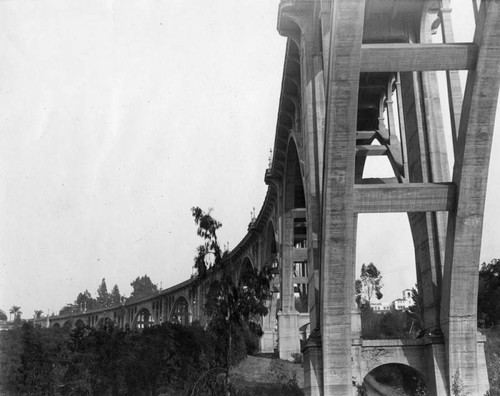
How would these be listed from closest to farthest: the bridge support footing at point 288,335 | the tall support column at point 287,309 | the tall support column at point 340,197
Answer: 1. the tall support column at point 340,197
2. the tall support column at point 287,309
3. the bridge support footing at point 288,335

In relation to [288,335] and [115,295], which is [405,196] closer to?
[288,335]

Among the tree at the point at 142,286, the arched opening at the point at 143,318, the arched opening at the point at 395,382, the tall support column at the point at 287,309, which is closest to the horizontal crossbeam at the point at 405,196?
the arched opening at the point at 395,382

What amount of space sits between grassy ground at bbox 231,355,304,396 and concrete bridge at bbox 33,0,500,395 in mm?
4659

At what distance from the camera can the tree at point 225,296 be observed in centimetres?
2602

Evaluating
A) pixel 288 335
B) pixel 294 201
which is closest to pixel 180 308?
pixel 288 335

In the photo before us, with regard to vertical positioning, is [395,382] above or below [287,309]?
below

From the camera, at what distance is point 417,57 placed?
18281 millimetres

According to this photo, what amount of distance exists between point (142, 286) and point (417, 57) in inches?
6860

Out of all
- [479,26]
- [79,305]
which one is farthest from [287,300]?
[79,305]

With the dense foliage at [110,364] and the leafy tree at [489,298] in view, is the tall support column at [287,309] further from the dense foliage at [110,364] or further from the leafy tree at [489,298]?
the leafy tree at [489,298]

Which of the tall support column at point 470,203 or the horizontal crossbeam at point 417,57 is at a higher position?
the horizontal crossbeam at point 417,57

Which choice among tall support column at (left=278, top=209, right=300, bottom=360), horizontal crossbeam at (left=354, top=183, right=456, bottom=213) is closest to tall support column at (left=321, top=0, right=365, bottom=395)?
horizontal crossbeam at (left=354, top=183, right=456, bottom=213)

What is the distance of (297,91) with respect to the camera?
33.2 metres

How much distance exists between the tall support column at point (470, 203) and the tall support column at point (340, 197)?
313cm
